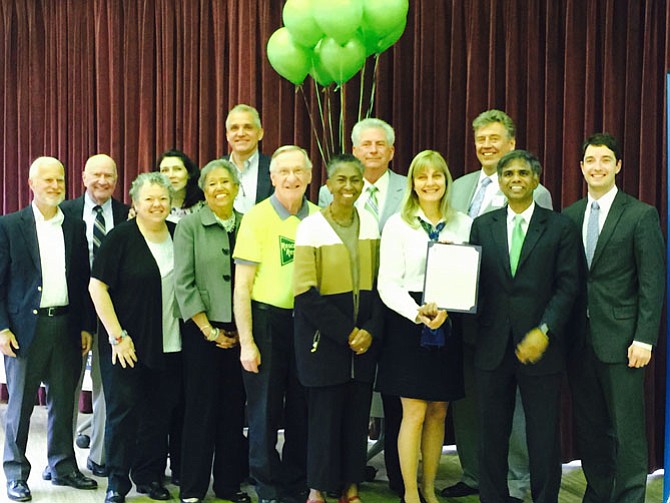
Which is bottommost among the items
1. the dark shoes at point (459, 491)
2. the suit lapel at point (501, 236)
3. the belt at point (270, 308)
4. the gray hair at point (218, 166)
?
the dark shoes at point (459, 491)

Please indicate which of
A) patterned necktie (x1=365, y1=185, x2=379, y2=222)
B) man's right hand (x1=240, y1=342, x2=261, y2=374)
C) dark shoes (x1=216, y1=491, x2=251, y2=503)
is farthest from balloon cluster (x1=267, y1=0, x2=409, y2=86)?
dark shoes (x1=216, y1=491, x2=251, y2=503)

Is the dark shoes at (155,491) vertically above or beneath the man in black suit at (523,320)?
beneath

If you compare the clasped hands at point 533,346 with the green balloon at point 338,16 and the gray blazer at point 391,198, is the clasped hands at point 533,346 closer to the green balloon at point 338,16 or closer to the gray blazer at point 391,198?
the gray blazer at point 391,198

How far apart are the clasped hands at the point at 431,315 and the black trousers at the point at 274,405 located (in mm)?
605

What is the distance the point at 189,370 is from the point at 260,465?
0.51m

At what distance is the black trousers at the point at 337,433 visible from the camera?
3.63 m

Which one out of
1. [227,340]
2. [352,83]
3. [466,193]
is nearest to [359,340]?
[227,340]

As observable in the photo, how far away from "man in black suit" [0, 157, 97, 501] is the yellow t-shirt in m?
0.87

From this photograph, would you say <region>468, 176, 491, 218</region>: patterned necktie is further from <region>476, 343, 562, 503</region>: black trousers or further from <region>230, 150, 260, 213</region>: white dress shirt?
<region>230, 150, 260, 213</region>: white dress shirt

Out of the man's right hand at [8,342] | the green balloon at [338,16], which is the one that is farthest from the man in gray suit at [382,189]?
the man's right hand at [8,342]

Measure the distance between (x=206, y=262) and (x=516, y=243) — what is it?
130cm

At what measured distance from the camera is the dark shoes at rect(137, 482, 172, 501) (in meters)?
3.98

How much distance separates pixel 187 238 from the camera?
12.3 feet

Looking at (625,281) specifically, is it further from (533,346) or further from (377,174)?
(377,174)
